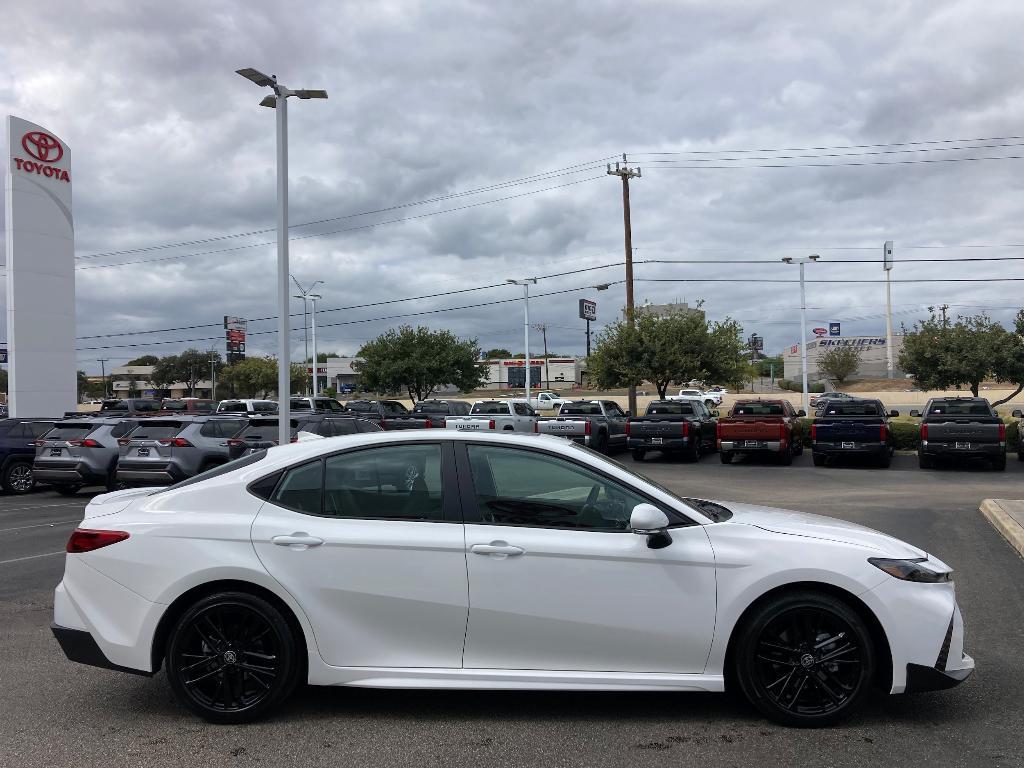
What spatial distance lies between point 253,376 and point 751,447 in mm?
74523

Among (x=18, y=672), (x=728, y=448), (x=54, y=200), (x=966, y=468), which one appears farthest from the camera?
(x=54, y=200)

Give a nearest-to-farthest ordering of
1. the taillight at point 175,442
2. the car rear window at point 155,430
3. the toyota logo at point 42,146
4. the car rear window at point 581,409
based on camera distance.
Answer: the taillight at point 175,442, the car rear window at point 155,430, the car rear window at point 581,409, the toyota logo at point 42,146

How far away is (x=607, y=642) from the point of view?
4.32 m

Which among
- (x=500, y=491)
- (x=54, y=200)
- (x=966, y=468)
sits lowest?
(x=966, y=468)

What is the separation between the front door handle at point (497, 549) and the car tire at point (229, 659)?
109 centimetres

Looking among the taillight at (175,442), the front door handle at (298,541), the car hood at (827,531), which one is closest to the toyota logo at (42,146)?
the taillight at (175,442)

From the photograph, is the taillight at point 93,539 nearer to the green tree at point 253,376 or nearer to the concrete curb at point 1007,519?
the concrete curb at point 1007,519

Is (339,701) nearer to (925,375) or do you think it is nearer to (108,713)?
(108,713)

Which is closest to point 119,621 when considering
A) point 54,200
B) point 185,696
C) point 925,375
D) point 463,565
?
point 185,696

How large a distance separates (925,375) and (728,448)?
14210mm

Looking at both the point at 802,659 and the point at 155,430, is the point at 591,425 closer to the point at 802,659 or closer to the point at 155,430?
the point at 155,430

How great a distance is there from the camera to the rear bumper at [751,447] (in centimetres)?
2191

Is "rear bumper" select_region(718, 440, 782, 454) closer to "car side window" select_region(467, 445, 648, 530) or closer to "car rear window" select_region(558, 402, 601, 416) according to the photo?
"car rear window" select_region(558, 402, 601, 416)

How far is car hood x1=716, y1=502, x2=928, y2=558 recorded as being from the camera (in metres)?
4.45
